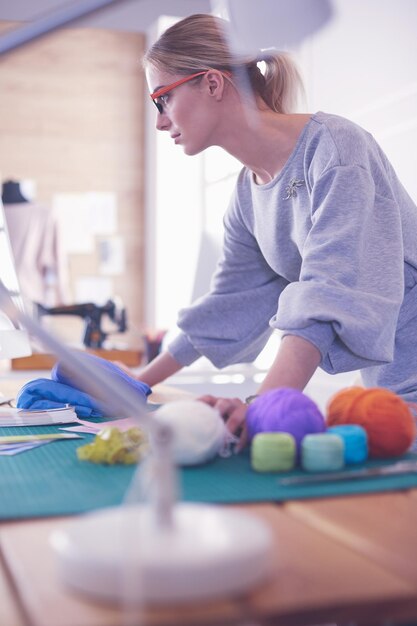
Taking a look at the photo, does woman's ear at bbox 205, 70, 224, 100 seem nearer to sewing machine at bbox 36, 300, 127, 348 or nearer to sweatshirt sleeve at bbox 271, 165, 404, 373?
sweatshirt sleeve at bbox 271, 165, 404, 373

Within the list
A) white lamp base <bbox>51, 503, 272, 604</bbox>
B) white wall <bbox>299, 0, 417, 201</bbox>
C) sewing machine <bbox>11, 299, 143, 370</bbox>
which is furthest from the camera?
sewing machine <bbox>11, 299, 143, 370</bbox>

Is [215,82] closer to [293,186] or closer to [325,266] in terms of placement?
[293,186]

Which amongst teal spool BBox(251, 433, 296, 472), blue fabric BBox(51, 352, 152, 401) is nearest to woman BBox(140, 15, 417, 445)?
teal spool BBox(251, 433, 296, 472)

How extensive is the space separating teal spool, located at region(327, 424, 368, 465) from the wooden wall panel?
14.2 feet

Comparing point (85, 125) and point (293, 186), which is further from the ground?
point (85, 125)

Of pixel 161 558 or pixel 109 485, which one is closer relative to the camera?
pixel 161 558

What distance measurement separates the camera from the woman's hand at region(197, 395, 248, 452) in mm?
894

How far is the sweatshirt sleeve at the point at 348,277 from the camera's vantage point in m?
1.07

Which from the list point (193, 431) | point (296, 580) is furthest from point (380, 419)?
point (296, 580)

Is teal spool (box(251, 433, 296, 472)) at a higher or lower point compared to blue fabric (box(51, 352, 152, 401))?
higher

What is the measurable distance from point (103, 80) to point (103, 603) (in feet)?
16.5

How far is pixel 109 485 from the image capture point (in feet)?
2.41

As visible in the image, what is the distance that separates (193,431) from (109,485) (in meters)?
0.11

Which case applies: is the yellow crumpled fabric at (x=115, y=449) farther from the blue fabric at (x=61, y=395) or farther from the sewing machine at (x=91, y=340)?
the sewing machine at (x=91, y=340)
